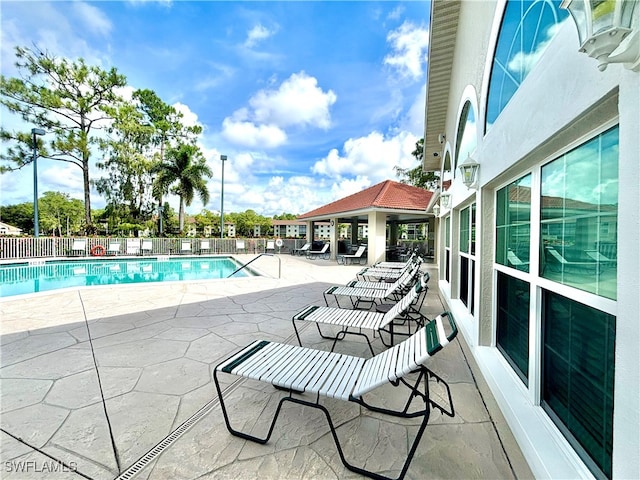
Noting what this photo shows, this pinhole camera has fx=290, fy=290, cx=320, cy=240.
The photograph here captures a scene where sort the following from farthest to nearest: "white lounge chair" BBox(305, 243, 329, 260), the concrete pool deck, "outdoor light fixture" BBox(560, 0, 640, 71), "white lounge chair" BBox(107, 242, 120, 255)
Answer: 1. "white lounge chair" BBox(305, 243, 329, 260)
2. "white lounge chair" BBox(107, 242, 120, 255)
3. the concrete pool deck
4. "outdoor light fixture" BBox(560, 0, 640, 71)

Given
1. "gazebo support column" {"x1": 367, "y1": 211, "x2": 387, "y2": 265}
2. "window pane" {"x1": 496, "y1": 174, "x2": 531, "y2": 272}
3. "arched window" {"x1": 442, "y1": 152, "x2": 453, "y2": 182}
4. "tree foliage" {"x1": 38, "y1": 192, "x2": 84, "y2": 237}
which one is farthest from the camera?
"tree foliage" {"x1": 38, "y1": 192, "x2": 84, "y2": 237}

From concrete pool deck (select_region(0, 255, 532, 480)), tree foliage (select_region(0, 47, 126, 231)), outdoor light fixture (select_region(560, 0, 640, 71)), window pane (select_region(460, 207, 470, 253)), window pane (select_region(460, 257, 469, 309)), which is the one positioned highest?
tree foliage (select_region(0, 47, 126, 231))

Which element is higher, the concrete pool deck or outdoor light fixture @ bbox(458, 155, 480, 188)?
outdoor light fixture @ bbox(458, 155, 480, 188)

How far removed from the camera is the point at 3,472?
202 cm

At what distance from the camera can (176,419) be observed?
257 centimetres

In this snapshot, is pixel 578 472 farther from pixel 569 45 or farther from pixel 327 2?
pixel 327 2

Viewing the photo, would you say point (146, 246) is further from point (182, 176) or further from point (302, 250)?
point (302, 250)

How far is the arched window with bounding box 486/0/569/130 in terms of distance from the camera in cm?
225

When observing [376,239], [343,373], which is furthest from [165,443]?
[376,239]

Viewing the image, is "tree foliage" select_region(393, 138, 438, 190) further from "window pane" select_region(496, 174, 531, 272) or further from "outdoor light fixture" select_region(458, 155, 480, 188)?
"window pane" select_region(496, 174, 531, 272)

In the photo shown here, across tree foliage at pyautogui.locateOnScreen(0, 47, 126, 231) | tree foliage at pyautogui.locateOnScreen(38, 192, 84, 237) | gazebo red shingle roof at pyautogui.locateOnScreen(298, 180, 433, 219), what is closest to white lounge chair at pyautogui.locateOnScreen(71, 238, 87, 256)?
tree foliage at pyautogui.locateOnScreen(0, 47, 126, 231)

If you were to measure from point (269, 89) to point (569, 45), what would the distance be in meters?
22.9

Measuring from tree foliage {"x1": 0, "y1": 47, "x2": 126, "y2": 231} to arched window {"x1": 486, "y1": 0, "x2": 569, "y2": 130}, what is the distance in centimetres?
2924

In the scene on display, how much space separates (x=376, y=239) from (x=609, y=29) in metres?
14.7
